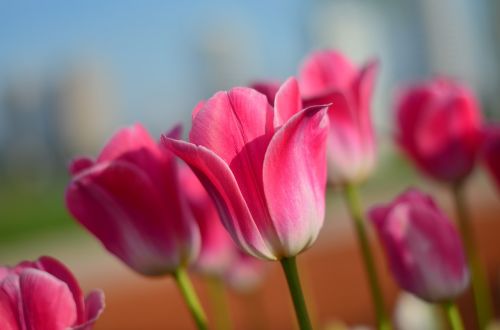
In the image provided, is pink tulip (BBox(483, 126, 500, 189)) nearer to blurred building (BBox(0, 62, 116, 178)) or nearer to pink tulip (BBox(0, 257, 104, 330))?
pink tulip (BBox(0, 257, 104, 330))

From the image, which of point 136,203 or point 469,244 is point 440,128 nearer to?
point 469,244

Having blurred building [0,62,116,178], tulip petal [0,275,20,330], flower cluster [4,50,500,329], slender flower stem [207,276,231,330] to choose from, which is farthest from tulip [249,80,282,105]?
blurred building [0,62,116,178]

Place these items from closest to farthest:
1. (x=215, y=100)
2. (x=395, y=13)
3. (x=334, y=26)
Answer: (x=215, y=100) < (x=334, y=26) < (x=395, y=13)

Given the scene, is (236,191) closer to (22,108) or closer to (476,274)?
(476,274)

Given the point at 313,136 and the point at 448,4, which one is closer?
the point at 313,136

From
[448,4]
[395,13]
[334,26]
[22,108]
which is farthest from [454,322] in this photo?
[22,108]

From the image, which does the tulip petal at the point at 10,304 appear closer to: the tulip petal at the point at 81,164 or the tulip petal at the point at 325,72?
the tulip petal at the point at 81,164

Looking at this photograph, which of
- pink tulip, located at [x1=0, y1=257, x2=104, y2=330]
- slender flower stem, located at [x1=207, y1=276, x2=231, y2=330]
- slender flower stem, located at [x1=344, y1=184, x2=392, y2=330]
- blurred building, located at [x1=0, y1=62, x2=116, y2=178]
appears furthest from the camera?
blurred building, located at [x1=0, y1=62, x2=116, y2=178]

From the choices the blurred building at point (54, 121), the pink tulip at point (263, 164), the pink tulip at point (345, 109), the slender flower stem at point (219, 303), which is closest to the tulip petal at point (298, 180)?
the pink tulip at point (263, 164)
